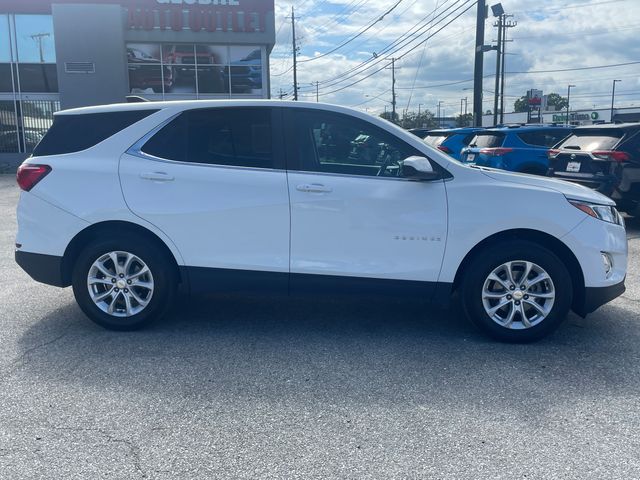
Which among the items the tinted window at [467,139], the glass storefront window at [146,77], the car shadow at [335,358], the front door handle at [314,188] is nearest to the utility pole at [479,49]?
the tinted window at [467,139]

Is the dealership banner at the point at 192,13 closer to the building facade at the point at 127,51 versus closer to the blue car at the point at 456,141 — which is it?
the building facade at the point at 127,51

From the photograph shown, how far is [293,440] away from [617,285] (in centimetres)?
309

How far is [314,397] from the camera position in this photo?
401cm

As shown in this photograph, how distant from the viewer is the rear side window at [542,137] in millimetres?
12984

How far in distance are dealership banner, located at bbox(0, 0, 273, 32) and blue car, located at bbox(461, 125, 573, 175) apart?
1891 cm

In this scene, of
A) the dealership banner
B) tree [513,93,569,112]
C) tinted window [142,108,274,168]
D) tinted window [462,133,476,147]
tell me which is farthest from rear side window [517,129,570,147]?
tree [513,93,569,112]

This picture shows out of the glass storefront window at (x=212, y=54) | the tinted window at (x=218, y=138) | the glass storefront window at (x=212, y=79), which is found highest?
the glass storefront window at (x=212, y=54)

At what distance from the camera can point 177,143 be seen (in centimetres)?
521

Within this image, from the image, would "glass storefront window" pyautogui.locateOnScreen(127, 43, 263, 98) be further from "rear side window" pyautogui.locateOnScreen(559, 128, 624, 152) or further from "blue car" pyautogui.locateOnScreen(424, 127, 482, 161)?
"rear side window" pyautogui.locateOnScreen(559, 128, 624, 152)

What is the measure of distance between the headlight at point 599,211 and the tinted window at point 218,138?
2.50 m

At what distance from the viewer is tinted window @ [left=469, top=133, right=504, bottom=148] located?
12.7m

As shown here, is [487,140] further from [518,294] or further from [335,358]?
[335,358]

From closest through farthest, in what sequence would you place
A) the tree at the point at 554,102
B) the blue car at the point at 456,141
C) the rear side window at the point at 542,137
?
1. the rear side window at the point at 542,137
2. the blue car at the point at 456,141
3. the tree at the point at 554,102

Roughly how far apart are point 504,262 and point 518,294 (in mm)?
287
